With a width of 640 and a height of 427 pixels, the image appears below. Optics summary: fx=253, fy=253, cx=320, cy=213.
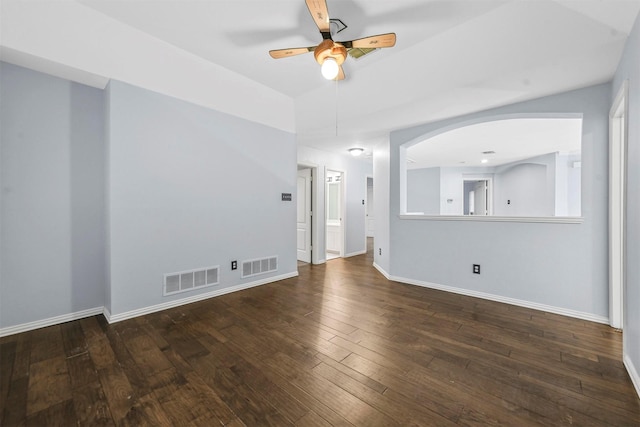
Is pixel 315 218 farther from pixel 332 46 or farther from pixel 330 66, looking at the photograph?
pixel 332 46

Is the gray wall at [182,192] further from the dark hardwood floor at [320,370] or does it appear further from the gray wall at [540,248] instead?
the gray wall at [540,248]

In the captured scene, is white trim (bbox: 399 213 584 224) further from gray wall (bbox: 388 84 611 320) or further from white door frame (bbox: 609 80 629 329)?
white door frame (bbox: 609 80 629 329)

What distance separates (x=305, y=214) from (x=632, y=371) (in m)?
4.59

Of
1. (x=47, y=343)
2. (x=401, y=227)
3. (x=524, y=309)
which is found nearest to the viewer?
(x=47, y=343)

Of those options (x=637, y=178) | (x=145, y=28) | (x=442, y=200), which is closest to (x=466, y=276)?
(x=637, y=178)

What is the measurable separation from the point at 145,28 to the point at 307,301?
3370mm

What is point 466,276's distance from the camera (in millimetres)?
3402

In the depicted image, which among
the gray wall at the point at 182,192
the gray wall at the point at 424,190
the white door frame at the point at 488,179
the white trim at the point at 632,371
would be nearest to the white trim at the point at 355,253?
the gray wall at the point at 182,192

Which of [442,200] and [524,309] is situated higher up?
[442,200]

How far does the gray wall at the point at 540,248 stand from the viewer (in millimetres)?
2588

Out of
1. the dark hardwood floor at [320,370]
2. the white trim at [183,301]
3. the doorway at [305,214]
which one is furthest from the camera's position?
the doorway at [305,214]

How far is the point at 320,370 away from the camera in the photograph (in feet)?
5.86

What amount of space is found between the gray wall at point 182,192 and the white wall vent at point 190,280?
2.6 inches

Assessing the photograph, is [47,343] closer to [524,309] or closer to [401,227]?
[401,227]
